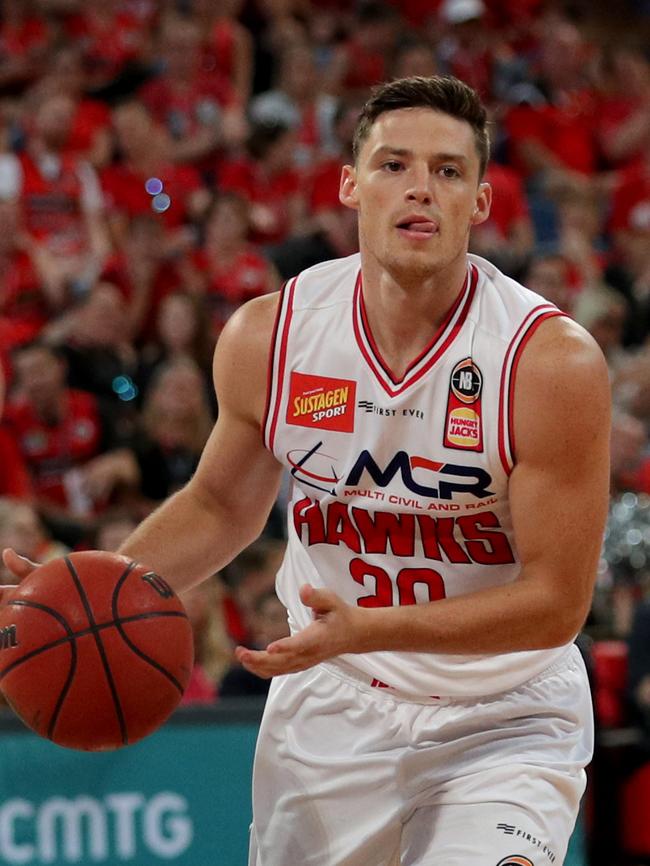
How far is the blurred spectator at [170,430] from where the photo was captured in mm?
7652

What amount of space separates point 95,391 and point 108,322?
0.41 metres

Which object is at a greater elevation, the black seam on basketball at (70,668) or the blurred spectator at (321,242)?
the blurred spectator at (321,242)

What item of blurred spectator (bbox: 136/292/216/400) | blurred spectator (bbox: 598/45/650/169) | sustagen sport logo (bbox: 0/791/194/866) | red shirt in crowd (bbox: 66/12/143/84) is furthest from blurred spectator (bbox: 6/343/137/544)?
blurred spectator (bbox: 598/45/650/169)

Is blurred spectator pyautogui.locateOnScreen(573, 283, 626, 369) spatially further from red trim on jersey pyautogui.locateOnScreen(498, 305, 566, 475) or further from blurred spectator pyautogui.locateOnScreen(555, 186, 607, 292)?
red trim on jersey pyautogui.locateOnScreen(498, 305, 566, 475)

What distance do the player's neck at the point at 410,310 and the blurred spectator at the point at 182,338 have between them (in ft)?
14.9

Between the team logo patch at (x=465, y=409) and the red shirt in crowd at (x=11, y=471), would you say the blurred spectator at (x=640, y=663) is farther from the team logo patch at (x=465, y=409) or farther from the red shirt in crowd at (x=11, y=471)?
the team logo patch at (x=465, y=409)

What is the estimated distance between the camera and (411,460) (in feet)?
11.4

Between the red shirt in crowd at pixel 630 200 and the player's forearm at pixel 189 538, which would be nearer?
the player's forearm at pixel 189 538

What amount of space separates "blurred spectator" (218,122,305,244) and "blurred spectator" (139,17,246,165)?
154 millimetres

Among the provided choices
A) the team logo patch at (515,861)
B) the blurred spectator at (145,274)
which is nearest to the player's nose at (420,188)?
A: the team logo patch at (515,861)

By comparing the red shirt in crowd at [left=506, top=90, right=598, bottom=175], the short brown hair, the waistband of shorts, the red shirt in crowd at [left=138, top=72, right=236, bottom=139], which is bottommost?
the waistband of shorts

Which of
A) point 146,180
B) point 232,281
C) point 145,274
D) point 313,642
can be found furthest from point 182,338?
point 313,642

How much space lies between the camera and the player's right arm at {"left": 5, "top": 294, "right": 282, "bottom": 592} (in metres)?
3.71

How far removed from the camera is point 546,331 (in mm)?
3432
